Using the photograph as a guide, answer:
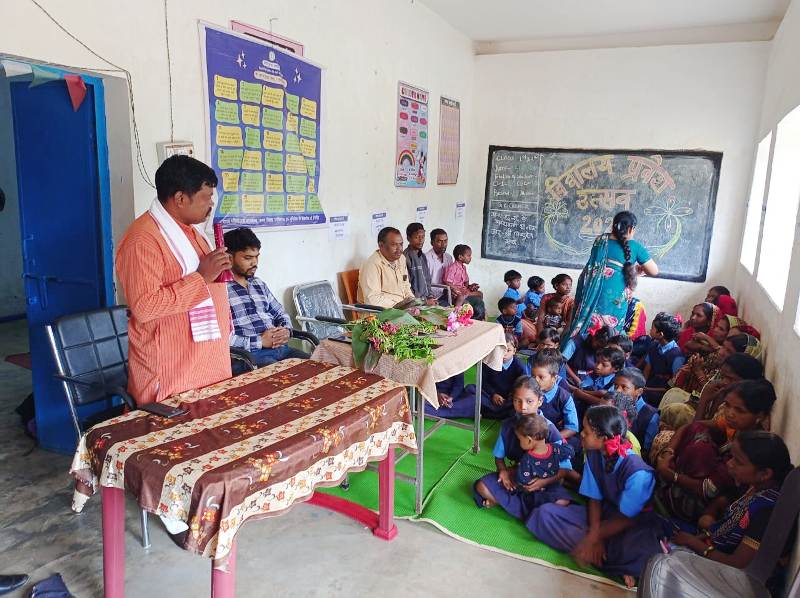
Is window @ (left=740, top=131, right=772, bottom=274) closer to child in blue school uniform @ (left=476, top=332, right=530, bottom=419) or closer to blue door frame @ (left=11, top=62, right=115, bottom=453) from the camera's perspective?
child in blue school uniform @ (left=476, top=332, right=530, bottom=419)

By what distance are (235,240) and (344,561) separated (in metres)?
1.86

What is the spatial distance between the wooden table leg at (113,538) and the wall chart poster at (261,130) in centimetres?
208

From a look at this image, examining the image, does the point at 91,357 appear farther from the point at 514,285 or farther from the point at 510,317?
the point at 514,285

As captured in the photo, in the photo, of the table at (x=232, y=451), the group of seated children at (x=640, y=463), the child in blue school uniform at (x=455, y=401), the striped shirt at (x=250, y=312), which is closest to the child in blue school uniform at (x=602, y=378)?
the group of seated children at (x=640, y=463)

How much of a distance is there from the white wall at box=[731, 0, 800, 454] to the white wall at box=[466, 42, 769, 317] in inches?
10.2

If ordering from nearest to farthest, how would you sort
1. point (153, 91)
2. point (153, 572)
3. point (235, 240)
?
point (153, 572) → point (153, 91) → point (235, 240)

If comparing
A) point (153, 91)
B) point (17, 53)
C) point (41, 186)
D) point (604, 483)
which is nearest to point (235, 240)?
point (153, 91)

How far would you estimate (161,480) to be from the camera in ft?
5.41

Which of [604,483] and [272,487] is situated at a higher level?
[272,487]

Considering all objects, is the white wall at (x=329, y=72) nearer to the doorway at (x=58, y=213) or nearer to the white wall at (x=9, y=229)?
the doorway at (x=58, y=213)

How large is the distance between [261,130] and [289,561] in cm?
265

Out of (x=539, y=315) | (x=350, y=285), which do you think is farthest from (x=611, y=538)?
(x=539, y=315)

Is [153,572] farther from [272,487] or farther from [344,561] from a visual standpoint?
[272,487]

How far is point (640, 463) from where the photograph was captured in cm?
261
